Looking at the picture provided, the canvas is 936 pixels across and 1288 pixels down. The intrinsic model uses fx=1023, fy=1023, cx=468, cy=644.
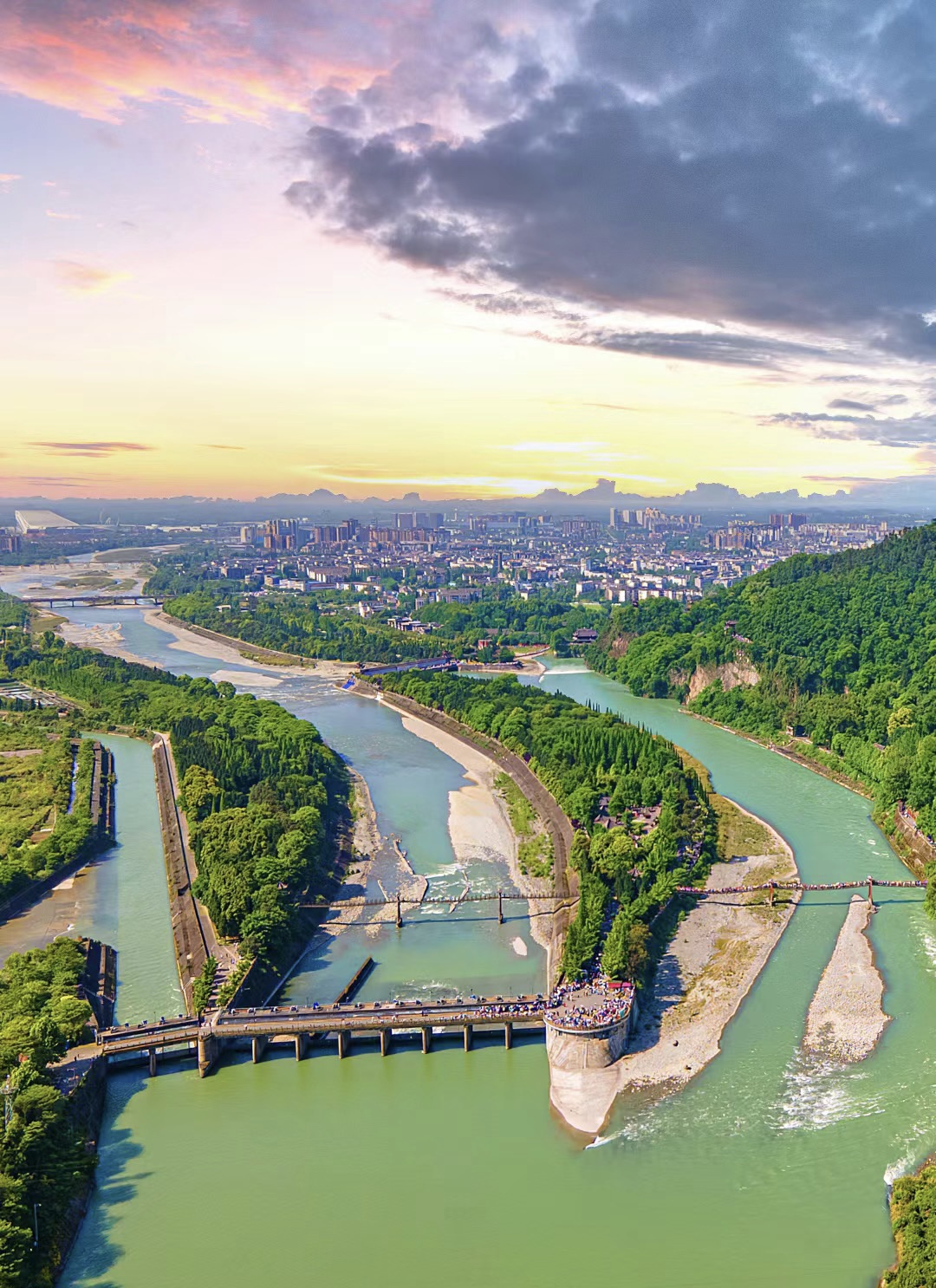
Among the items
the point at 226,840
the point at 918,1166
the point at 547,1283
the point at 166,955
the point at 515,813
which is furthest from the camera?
the point at 515,813

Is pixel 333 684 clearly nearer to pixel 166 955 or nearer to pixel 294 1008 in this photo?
pixel 166 955

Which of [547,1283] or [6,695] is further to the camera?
[6,695]

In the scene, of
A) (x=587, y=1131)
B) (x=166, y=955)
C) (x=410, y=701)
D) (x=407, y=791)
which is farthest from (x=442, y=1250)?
(x=410, y=701)

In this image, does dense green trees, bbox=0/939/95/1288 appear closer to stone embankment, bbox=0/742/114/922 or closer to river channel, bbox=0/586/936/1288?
river channel, bbox=0/586/936/1288

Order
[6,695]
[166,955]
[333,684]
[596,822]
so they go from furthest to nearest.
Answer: [333,684] → [6,695] → [596,822] → [166,955]

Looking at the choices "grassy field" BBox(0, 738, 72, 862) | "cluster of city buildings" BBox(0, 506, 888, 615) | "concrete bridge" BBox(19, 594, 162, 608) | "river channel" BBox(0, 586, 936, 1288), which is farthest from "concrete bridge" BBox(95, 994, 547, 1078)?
"concrete bridge" BBox(19, 594, 162, 608)

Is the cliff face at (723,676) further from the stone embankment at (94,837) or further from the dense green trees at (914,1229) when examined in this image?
the dense green trees at (914,1229)
